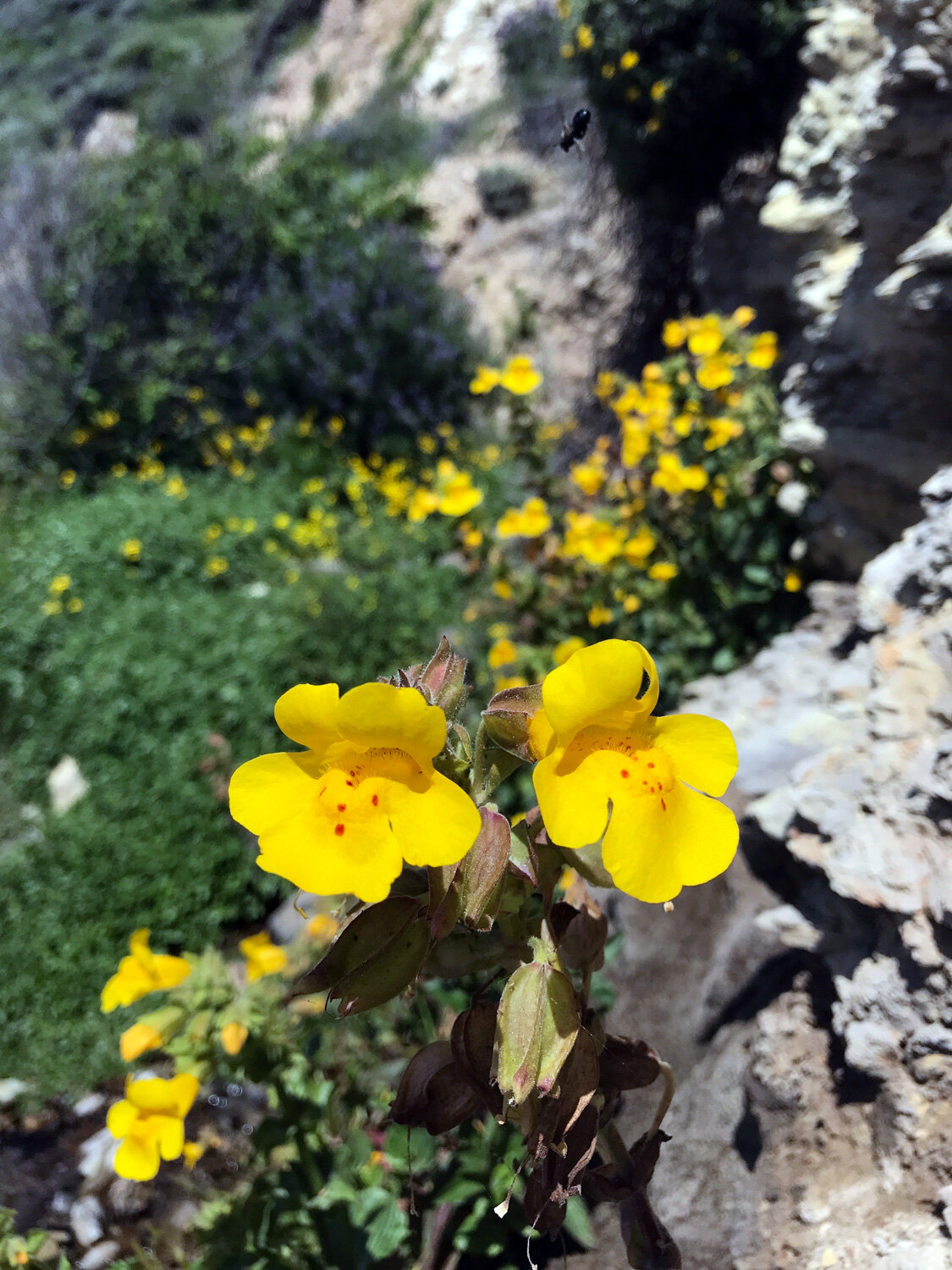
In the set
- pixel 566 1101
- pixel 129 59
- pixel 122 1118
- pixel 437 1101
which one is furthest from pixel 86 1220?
pixel 129 59

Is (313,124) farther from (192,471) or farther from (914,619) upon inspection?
(914,619)

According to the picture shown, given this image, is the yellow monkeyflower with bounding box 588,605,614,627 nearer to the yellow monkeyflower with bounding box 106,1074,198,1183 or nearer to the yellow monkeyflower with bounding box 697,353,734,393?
the yellow monkeyflower with bounding box 697,353,734,393

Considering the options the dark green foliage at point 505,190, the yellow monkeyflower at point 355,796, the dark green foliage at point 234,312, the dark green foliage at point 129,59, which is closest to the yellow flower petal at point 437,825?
the yellow monkeyflower at point 355,796

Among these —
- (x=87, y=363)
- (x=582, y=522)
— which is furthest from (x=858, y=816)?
(x=87, y=363)

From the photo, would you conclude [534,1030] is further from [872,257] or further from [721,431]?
[872,257]

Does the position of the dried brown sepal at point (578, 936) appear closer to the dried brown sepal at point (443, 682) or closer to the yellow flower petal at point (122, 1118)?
the dried brown sepal at point (443, 682)
